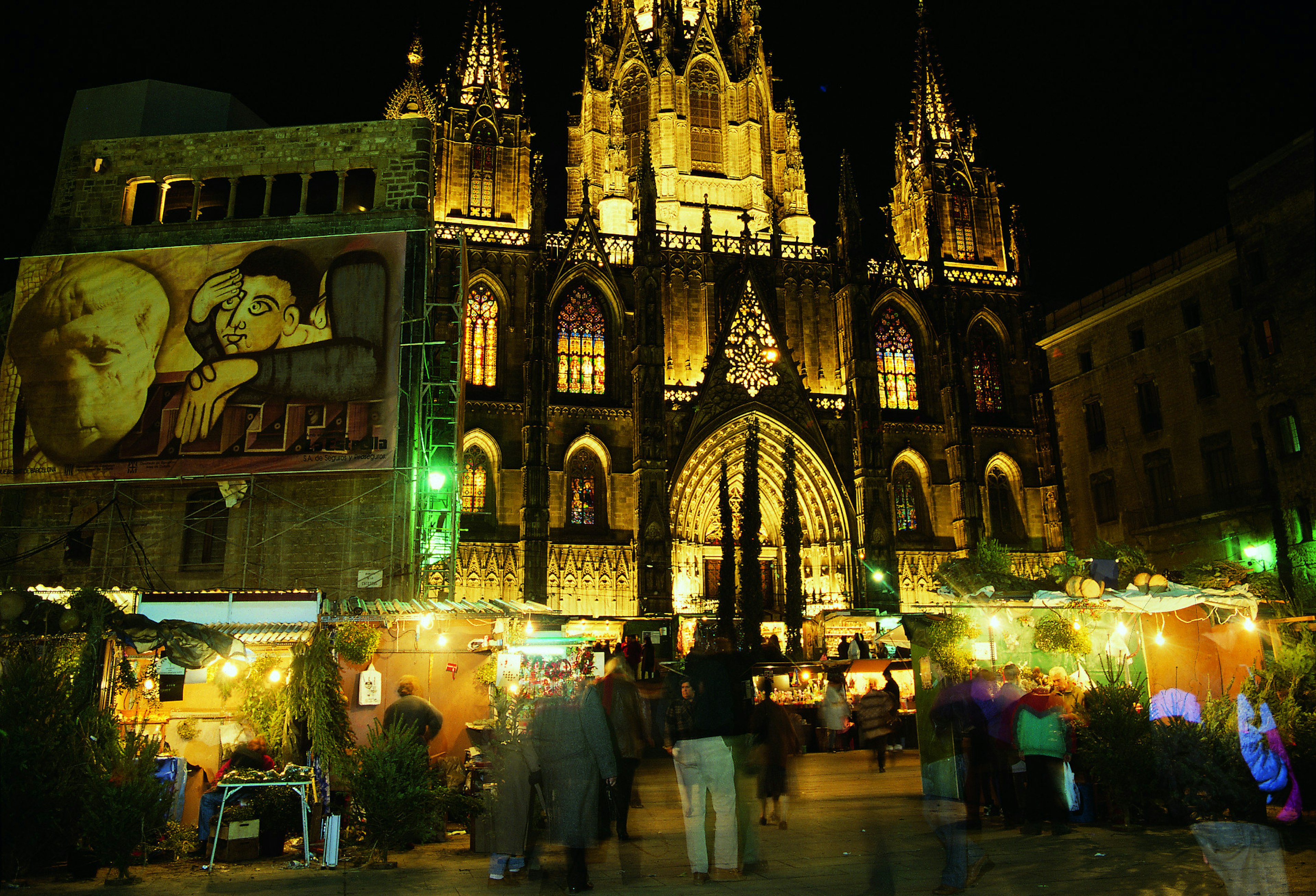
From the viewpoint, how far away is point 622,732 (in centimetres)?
1082

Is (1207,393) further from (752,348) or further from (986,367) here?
(752,348)

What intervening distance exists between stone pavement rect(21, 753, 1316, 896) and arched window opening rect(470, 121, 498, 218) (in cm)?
2861

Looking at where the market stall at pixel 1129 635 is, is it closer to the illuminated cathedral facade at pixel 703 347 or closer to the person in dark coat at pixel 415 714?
the person in dark coat at pixel 415 714

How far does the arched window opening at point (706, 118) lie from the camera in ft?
135

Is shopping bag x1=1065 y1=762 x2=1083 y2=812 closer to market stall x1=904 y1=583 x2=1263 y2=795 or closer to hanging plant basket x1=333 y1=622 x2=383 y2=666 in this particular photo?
market stall x1=904 y1=583 x2=1263 y2=795

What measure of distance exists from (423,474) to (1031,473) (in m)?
25.6

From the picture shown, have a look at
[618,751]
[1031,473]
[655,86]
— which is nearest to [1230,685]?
[618,751]

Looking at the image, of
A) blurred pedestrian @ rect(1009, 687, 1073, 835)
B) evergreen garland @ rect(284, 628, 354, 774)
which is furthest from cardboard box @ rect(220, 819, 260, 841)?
blurred pedestrian @ rect(1009, 687, 1073, 835)

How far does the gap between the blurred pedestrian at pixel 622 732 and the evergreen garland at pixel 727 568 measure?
17.6m

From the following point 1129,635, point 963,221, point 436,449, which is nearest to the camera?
Result: point 1129,635

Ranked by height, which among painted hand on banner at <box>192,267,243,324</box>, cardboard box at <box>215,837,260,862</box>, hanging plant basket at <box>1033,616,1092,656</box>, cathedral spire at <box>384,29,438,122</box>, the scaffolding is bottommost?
cardboard box at <box>215,837,260,862</box>

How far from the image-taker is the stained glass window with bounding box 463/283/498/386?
111 ft

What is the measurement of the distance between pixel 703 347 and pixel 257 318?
18.7m

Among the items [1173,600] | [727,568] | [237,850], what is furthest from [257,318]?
[1173,600]
